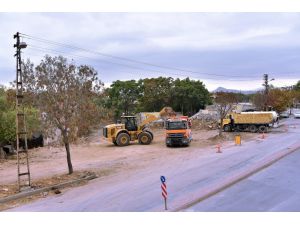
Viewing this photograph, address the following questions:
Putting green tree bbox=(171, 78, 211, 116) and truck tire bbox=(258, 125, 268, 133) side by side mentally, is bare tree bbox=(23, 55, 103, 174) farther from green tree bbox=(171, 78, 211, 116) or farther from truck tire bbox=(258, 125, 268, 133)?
green tree bbox=(171, 78, 211, 116)

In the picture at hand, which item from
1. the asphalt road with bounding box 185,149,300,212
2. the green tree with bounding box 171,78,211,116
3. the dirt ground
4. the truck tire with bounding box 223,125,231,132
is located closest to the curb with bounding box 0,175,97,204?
the dirt ground

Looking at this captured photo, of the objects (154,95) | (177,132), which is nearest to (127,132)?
(177,132)

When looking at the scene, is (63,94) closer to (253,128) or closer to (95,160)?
(95,160)

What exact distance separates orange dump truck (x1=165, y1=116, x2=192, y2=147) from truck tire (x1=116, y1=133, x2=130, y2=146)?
451 cm

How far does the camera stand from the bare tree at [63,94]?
17.9m

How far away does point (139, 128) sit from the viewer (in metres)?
35.5

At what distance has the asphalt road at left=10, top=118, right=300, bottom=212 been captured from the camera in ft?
45.2

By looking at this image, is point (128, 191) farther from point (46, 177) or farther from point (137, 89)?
point (137, 89)

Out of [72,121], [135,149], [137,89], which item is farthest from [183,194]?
[137,89]

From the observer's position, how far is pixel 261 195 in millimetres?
14469

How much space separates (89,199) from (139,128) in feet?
68.3

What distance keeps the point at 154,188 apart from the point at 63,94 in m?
6.65

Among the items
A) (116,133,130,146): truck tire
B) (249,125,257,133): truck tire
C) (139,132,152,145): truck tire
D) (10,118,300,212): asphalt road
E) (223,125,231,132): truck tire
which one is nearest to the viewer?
(10,118,300,212): asphalt road

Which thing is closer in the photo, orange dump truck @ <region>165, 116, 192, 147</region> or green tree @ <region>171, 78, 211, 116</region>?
orange dump truck @ <region>165, 116, 192, 147</region>
